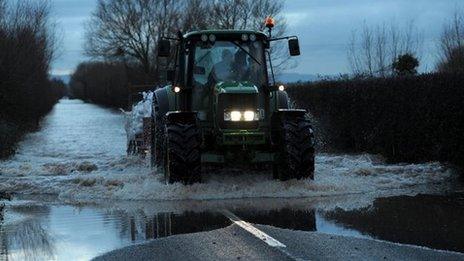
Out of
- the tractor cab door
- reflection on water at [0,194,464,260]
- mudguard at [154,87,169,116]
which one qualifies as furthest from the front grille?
mudguard at [154,87,169,116]

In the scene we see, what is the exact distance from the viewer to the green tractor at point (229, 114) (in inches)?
425

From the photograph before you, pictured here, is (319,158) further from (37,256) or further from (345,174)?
(37,256)

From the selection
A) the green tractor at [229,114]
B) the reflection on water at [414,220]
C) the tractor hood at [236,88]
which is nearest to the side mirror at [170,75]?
the green tractor at [229,114]

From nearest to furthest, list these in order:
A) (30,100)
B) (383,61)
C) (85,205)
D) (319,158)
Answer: (85,205) → (319,158) → (383,61) → (30,100)

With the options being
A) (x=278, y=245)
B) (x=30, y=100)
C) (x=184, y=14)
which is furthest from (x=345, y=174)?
(x=184, y=14)

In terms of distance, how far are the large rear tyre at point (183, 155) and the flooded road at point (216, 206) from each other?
0.66 feet

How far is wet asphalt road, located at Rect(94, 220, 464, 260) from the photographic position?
664cm

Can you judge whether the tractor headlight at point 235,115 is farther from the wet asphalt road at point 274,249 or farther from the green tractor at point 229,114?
the wet asphalt road at point 274,249

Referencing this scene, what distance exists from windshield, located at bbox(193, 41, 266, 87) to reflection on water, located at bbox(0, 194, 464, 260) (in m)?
2.56

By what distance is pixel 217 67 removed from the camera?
11.7m

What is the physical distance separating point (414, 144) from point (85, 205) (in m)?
7.53

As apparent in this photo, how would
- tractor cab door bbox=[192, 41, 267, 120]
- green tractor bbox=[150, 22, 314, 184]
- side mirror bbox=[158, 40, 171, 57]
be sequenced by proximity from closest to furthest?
green tractor bbox=[150, 22, 314, 184] < side mirror bbox=[158, 40, 171, 57] < tractor cab door bbox=[192, 41, 267, 120]

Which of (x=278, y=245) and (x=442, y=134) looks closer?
(x=278, y=245)

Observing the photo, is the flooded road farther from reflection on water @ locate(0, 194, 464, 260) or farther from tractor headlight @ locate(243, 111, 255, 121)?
tractor headlight @ locate(243, 111, 255, 121)
